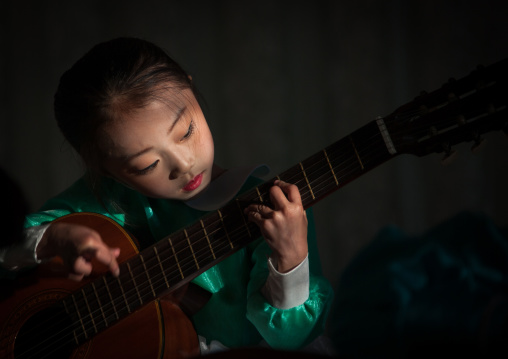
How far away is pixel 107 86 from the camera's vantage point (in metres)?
0.69

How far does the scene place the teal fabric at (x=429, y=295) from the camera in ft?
1.73

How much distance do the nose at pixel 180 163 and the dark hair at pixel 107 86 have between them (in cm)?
9

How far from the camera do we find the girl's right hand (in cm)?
73

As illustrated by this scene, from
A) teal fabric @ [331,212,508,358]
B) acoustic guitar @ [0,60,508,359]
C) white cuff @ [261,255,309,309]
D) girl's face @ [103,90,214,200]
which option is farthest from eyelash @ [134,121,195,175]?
teal fabric @ [331,212,508,358]

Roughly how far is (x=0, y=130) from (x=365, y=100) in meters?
1.12

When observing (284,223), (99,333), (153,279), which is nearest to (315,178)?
(284,223)

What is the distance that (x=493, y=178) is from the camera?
102 cm

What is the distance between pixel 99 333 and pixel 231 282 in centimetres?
24

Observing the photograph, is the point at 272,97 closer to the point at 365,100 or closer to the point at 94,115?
the point at 365,100

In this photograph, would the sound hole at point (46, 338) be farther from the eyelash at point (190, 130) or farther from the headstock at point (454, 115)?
the headstock at point (454, 115)

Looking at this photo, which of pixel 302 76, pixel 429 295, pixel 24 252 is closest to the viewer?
pixel 429 295

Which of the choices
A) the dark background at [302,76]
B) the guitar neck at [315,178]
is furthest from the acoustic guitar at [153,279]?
the dark background at [302,76]

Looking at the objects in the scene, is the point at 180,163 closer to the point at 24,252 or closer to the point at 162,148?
the point at 162,148

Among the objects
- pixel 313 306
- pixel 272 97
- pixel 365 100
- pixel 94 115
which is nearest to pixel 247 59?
pixel 272 97
